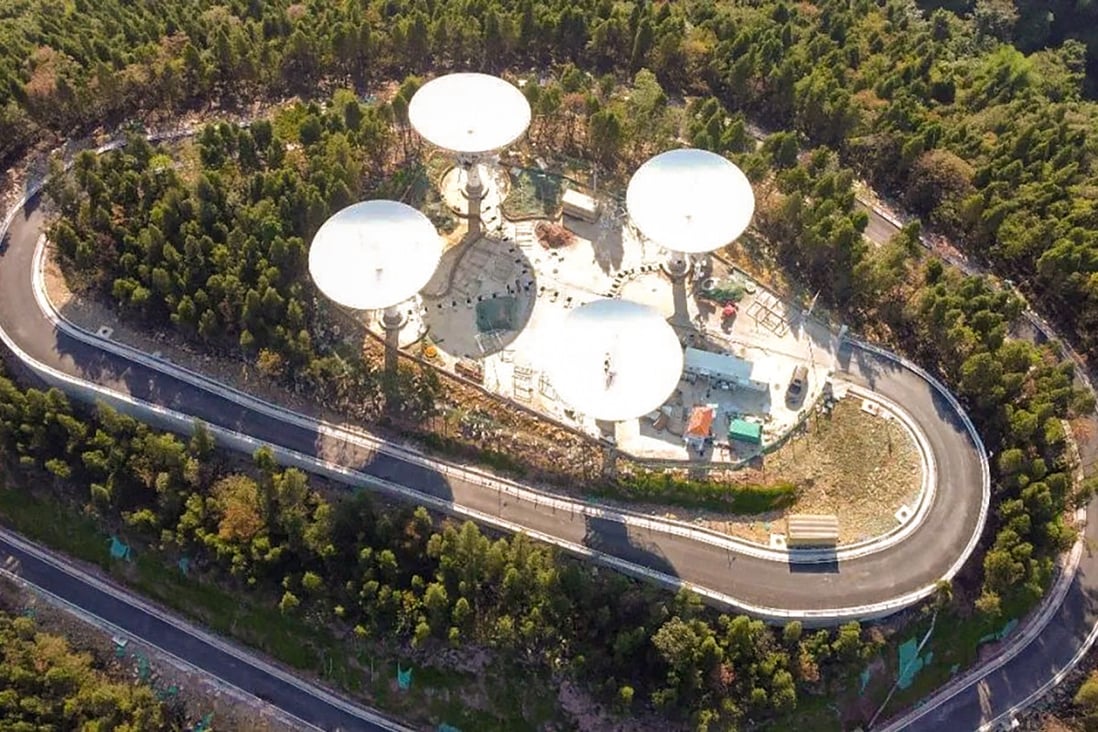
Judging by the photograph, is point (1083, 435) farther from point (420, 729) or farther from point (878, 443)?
point (420, 729)

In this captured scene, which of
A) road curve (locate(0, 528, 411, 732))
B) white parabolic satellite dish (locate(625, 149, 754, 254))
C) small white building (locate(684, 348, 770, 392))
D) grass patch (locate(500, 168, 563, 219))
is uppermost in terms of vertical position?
white parabolic satellite dish (locate(625, 149, 754, 254))

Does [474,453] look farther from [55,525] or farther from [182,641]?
[55,525]

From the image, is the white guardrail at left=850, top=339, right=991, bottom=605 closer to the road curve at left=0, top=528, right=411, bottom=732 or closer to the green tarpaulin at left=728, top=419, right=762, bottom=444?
the green tarpaulin at left=728, top=419, right=762, bottom=444

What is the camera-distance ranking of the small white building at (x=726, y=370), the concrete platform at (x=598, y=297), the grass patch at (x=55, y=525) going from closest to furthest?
the grass patch at (x=55, y=525), the concrete platform at (x=598, y=297), the small white building at (x=726, y=370)

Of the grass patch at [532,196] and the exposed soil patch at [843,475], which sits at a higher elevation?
the grass patch at [532,196]

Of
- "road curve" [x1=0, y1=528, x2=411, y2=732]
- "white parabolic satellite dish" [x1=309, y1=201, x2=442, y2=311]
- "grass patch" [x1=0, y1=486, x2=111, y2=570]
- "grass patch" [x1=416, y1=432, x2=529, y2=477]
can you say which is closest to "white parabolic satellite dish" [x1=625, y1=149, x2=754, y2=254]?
"white parabolic satellite dish" [x1=309, y1=201, x2=442, y2=311]

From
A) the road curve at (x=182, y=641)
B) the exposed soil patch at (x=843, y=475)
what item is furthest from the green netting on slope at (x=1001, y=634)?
the road curve at (x=182, y=641)

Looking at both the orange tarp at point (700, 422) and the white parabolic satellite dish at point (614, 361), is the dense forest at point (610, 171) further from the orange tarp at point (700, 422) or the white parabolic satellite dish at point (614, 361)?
the orange tarp at point (700, 422)

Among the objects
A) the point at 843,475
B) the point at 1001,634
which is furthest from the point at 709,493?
the point at 1001,634
